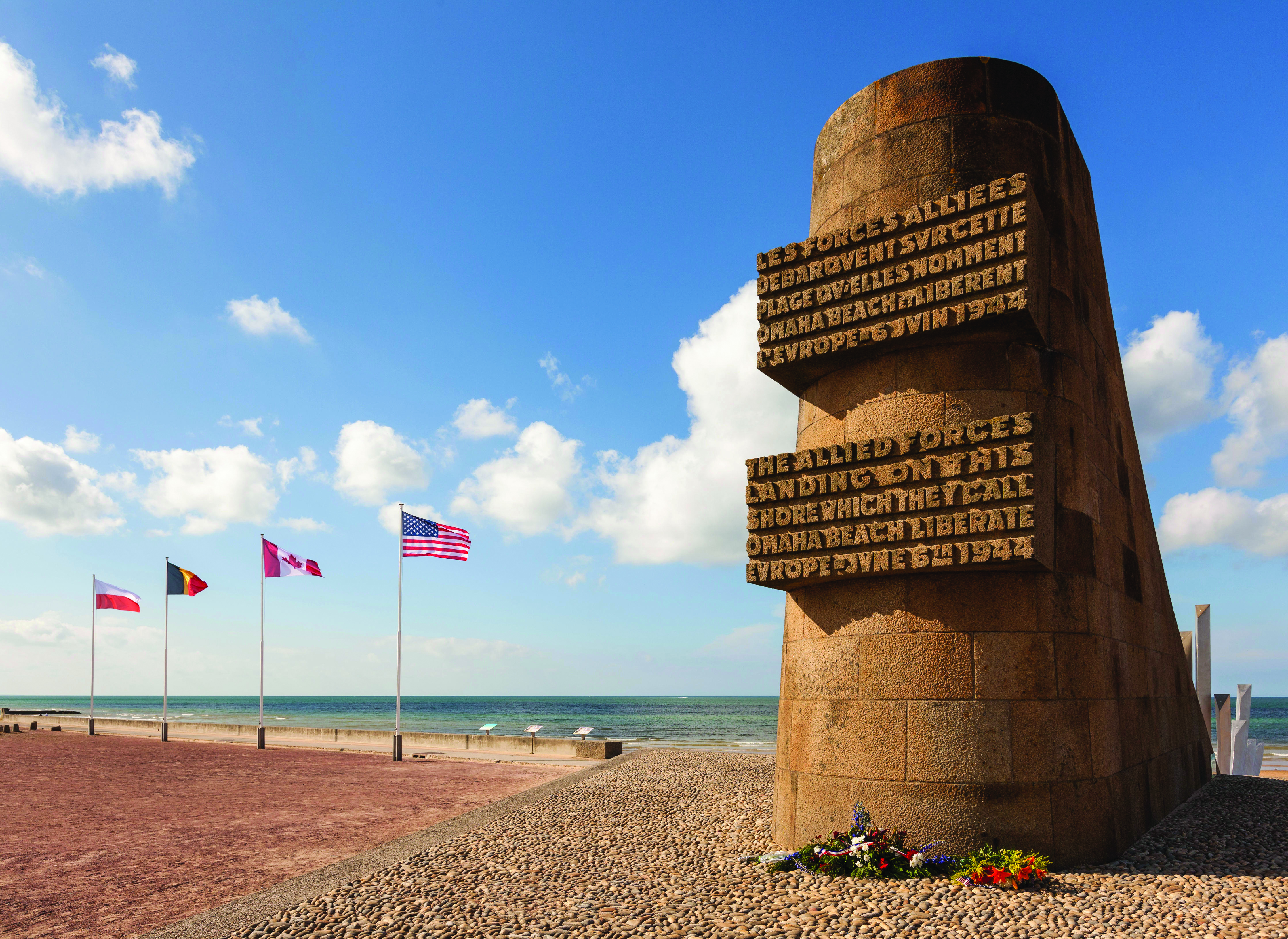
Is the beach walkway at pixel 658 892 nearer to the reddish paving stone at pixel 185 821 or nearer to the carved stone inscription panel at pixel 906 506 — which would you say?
the reddish paving stone at pixel 185 821

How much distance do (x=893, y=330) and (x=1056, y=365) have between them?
78.1 inches

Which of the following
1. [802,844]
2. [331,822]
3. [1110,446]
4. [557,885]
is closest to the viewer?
[557,885]

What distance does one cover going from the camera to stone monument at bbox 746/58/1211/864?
8258 mm

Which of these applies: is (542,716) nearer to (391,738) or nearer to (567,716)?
(567,716)

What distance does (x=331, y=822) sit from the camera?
1288 centimetres

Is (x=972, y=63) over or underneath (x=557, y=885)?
over

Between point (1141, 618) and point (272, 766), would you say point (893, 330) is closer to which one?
point (1141, 618)

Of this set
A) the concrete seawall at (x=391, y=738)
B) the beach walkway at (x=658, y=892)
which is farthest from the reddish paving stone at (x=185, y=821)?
the concrete seawall at (x=391, y=738)

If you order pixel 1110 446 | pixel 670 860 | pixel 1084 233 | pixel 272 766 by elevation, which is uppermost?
pixel 1084 233

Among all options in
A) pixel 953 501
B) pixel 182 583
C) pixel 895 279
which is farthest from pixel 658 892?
pixel 182 583

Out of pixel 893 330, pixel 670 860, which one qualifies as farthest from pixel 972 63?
pixel 670 860

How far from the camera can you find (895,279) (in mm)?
9430

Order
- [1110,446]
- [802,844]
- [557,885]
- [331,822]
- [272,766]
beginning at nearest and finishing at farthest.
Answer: [557,885]
[802,844]
[1110,446]
[331,822]
[272,766]

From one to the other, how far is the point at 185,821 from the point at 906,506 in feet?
41.1
